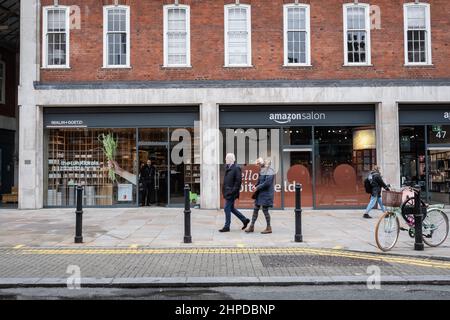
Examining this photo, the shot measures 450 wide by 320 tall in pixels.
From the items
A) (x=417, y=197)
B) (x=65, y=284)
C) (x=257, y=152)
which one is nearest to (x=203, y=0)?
(x=257, y=152)

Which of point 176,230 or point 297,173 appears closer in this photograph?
point 176,230

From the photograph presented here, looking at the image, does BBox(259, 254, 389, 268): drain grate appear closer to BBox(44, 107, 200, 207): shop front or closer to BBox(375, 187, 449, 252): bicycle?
BBox(375, 187, 449, 252): bicycle

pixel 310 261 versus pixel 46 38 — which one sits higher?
pixel 46 38

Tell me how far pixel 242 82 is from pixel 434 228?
9475mm

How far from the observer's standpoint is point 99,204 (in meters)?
18.3

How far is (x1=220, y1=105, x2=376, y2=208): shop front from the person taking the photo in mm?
17891

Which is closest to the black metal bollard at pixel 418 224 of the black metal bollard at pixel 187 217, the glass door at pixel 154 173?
the black metal bollard at pixel 187 217

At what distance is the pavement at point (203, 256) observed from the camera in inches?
288

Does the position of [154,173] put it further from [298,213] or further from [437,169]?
[437,169]

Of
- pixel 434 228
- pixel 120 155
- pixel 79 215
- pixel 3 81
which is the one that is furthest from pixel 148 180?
pixel 3 81

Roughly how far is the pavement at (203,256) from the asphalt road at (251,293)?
0.17m

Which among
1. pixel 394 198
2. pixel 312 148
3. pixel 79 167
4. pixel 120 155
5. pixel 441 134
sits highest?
pixel 441 134

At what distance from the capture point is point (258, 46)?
1781cm

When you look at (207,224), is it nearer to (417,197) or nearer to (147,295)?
(417,197)
